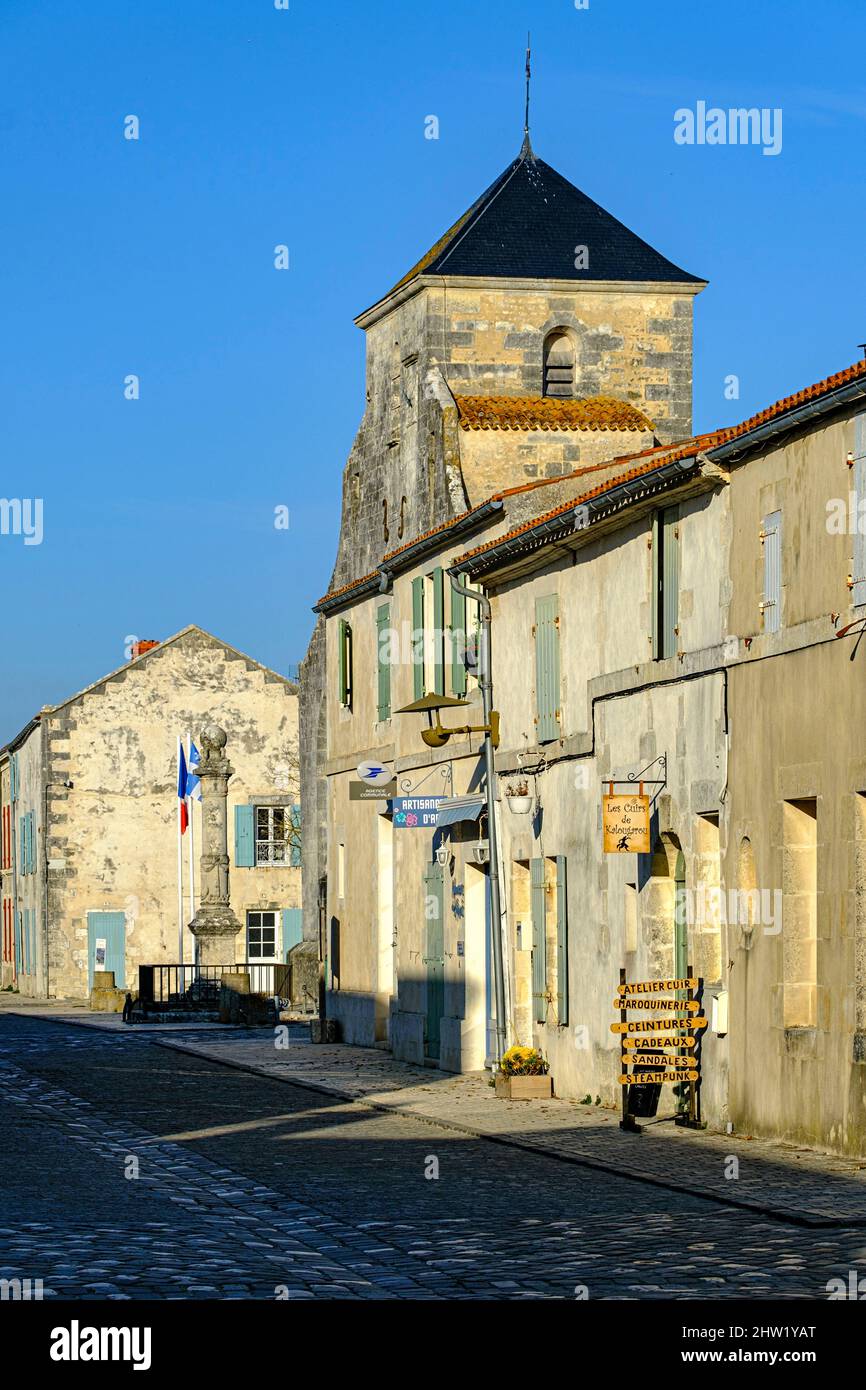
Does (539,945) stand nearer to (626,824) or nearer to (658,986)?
(658,986)

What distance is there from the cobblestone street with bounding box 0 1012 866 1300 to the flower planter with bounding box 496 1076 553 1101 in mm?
1084

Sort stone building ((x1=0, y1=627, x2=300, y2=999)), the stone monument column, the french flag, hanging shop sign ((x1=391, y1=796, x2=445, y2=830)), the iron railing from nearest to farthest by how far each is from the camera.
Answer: hanging shop sign ((x1=391, y1=796, x2=445, y2=830))
the iron railing
the stone monument column
the french flag
stone building ((x1=0, y1=627, x2=300, y2=999))

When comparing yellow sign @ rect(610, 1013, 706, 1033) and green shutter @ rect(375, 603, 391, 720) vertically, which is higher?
green shutter @ rect(375, 603, 391, 720)

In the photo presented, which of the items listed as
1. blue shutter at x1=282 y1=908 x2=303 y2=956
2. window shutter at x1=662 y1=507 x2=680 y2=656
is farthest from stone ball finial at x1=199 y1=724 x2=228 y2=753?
window shutter at x1=662 y1=507 x2=680 y2=656

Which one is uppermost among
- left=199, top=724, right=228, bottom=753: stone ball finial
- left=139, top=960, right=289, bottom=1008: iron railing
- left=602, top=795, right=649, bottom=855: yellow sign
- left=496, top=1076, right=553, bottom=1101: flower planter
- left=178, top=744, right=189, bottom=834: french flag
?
left=199, top=724, right=228, bottom=753: stone ball finial

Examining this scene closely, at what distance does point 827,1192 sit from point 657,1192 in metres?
1.07

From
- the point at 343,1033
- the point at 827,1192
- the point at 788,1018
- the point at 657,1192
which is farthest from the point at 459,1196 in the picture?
the point at 343,1033

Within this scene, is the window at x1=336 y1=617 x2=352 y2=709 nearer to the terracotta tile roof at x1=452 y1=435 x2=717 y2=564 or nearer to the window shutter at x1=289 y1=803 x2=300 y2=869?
the terracotta tile roof at x1=452 y1=435 x2=717 y2=564

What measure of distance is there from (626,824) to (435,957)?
29.1ft

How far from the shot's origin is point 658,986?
757 inches

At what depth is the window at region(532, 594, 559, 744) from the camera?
23547mm

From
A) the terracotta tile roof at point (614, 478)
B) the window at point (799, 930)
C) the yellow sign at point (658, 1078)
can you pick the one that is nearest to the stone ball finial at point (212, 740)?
the terracotta tile roof at point (614, 478)

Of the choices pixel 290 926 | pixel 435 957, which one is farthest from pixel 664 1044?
pixel 290 926

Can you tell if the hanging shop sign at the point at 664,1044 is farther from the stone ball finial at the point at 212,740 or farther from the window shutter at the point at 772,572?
the stone ball finial at the point at 212,740
